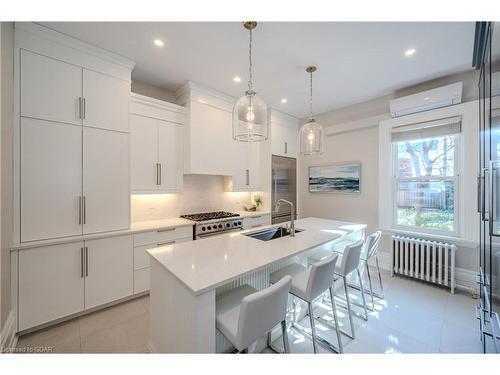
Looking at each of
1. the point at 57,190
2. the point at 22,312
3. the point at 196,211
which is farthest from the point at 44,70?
the point at 196,211

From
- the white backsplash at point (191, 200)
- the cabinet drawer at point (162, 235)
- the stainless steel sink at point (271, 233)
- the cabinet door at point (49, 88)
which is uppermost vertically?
the cabinet door at point (49, 88)

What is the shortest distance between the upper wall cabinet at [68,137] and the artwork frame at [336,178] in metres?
3.32

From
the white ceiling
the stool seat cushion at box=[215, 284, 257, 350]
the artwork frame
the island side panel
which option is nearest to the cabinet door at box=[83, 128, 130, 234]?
the white ceiling

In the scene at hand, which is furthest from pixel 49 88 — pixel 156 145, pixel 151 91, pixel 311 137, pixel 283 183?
pixel 283 183

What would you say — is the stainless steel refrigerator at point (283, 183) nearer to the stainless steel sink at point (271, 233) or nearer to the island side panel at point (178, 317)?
the stainless steel sink at point (271, 233)

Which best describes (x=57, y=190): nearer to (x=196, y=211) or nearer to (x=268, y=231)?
(x=196, y=211)

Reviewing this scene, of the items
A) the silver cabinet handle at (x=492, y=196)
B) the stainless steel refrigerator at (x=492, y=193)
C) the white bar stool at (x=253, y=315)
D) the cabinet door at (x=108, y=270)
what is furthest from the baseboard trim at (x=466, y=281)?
the cabinet door at (x=108, y=270)

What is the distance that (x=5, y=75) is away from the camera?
1548mm

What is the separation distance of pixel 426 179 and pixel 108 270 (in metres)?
4.30

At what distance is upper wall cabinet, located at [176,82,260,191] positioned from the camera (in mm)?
2936

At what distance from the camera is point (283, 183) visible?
4.07 m

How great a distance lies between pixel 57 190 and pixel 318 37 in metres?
2.88

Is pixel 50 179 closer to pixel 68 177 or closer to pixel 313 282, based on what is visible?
pixel 68 177

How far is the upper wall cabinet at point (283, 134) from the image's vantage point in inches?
152
